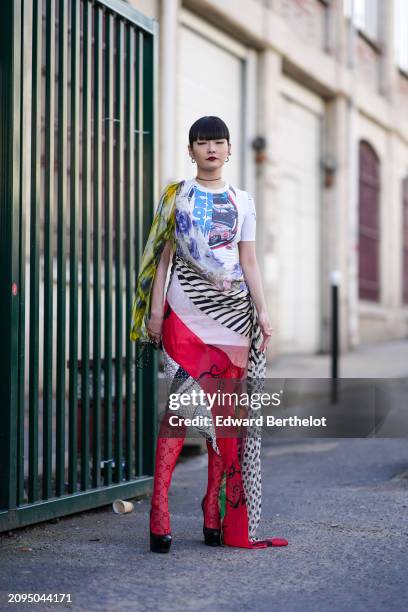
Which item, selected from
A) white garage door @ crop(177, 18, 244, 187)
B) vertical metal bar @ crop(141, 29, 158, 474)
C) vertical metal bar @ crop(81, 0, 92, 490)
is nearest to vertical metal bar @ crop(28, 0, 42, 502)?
vertical metal bar @ crop(81, 0, 92, 490)

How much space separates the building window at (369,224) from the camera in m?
16.7

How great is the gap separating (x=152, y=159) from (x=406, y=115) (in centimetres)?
1478

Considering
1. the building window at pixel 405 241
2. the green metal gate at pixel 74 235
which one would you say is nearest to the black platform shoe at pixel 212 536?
the green metal gate at pixel 74 235

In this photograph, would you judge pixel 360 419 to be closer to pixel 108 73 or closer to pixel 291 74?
pixel 108 73

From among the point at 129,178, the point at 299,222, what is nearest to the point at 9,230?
the point at 129,178

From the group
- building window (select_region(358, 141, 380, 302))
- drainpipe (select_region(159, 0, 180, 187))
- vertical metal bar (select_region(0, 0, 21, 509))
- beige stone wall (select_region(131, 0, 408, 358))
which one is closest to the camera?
vertical metal bar (select_region(0, 0, 21, 509))

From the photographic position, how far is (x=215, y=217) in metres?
3.71

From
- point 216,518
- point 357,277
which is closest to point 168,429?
point 216,518

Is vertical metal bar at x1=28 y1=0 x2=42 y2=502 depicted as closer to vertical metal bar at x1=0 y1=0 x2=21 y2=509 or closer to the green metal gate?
the green metal gate

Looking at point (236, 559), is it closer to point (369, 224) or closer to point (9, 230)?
point (9, 230)

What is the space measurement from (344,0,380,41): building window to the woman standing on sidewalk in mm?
13088

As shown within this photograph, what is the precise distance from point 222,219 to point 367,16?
14733mm

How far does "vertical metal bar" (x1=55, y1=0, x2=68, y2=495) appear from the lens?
4.27 meters

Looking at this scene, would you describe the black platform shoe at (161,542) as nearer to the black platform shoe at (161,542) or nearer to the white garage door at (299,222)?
the black platform shoe at (161,542)
